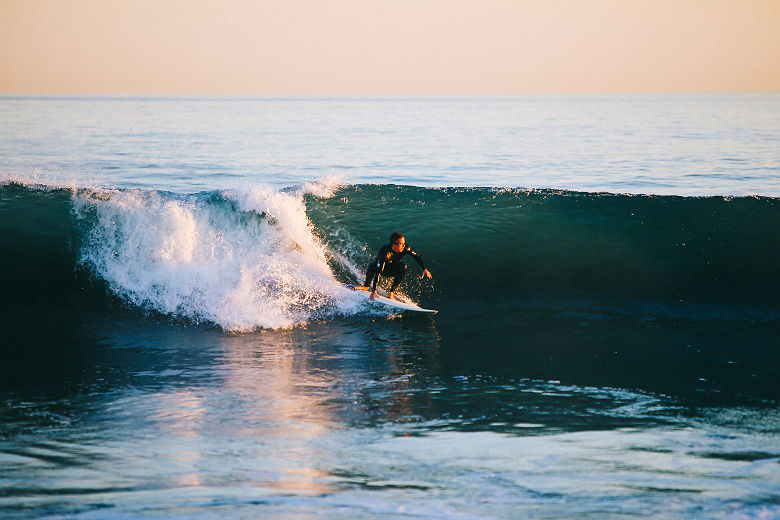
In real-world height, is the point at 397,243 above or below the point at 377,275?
above

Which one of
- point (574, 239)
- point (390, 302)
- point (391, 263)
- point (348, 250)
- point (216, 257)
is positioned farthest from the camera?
point (574, 239)

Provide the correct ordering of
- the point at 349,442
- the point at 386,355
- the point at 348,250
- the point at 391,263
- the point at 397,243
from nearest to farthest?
the point at 349,442 < the point at 386,355 < the point at 397,243 < the point at 391,263 < the point at 348,250

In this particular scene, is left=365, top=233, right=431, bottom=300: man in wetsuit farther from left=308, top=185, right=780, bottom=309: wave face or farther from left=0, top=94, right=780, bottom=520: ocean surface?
left=308, top=185, right=780, bottom=309: wave face

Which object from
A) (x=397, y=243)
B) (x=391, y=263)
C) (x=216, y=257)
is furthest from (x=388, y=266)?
(x=216, y=257)

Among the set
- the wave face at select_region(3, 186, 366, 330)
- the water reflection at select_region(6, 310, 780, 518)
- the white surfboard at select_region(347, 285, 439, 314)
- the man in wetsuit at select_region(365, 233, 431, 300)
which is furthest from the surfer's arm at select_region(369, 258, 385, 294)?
the water reflection at select_region(6, 310, 780, 518)

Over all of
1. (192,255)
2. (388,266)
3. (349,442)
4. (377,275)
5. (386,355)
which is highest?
(192,255)

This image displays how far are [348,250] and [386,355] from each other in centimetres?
456

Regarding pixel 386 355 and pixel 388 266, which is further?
pixel 388 266

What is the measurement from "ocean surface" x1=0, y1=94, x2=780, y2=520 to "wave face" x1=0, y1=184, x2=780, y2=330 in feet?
0.16

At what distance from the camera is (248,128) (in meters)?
46.4

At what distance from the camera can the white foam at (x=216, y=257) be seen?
1005 centimetres

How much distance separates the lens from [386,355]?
8367 mm

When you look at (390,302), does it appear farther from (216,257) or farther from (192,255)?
(192,255)

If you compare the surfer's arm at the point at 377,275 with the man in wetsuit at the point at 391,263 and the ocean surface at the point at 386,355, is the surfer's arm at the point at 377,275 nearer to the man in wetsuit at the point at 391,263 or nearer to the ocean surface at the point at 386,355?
the man in wetsuit at the point at 391,263
